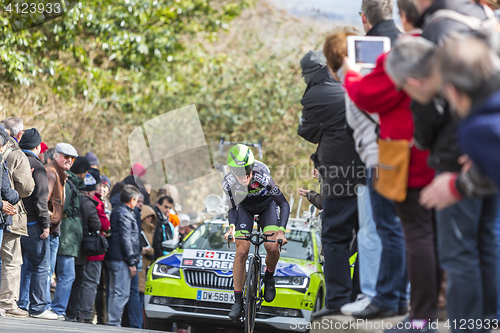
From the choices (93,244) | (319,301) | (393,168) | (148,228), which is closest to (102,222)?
(93,244)

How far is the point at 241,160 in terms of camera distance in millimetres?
7754

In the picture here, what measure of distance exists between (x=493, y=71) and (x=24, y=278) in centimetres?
712

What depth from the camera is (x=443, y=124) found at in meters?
3.22

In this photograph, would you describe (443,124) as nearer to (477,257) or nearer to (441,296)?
(477,257)

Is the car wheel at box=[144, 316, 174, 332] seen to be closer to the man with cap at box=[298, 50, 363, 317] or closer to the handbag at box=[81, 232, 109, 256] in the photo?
the handbag at box=[81, 232, 109, 256]

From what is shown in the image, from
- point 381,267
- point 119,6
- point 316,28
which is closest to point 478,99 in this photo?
point 381,267

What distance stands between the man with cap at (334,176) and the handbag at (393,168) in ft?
3.20

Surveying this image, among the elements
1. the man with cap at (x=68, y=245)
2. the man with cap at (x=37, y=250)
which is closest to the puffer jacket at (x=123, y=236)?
the man with cap at (x=68, y=245)

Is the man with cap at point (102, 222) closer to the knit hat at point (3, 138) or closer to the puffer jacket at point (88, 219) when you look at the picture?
the puffer jacket at point (88, 219)

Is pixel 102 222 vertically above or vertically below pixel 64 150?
below

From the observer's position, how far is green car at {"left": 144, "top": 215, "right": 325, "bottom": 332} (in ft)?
27.5

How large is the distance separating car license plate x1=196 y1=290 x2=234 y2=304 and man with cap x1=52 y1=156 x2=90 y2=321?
1871 millimetres

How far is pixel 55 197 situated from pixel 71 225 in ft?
1.68

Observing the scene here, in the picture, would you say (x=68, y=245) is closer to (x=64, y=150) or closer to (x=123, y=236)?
(x=123, y=236)
